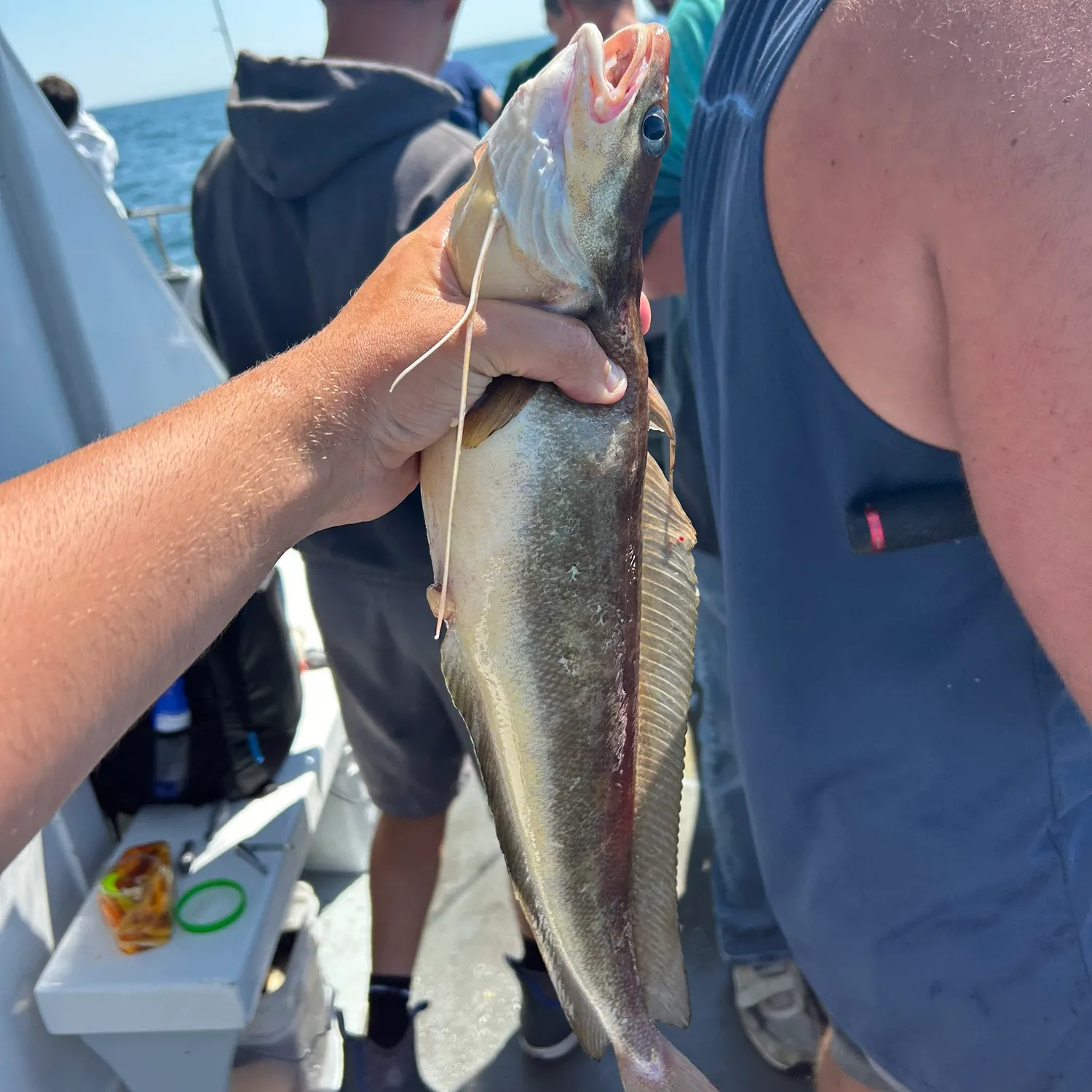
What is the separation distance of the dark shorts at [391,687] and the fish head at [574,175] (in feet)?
3.94

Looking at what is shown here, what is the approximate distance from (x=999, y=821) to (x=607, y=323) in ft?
3.18

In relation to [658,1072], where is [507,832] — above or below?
above

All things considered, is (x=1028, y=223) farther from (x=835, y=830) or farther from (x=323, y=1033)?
(x=323, y=1033)

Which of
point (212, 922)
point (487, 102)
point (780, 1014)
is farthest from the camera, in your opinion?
point (487, 102)

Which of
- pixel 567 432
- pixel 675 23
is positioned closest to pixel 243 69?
pixel 675 23

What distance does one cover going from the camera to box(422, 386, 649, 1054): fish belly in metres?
1.27

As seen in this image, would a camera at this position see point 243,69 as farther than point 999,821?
Yes

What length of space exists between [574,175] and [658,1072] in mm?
1496

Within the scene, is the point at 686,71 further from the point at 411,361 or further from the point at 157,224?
the point at 157,224

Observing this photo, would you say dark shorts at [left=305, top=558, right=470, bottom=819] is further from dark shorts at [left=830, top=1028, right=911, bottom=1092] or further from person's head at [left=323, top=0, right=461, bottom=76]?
person's head at [left=323, top=0, right=461, bottom=76]

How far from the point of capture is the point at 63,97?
617 cm

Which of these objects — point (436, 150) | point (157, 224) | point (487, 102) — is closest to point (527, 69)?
point (487, 102)

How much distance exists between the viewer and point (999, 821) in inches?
51.3

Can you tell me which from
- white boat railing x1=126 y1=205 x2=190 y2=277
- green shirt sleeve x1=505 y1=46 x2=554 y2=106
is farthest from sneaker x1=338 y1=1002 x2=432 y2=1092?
white boat railing x1=126 y1=205 x2=190 y2=277
